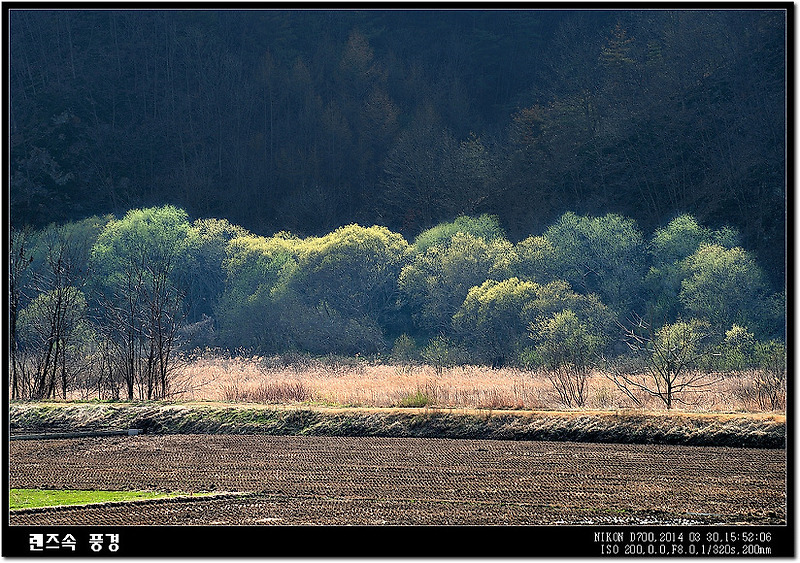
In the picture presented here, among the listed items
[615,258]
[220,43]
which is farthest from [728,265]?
[220,43]

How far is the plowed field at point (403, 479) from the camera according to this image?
15.1 m

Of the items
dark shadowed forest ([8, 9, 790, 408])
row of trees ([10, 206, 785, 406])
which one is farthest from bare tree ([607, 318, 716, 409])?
row of trees ([10, 206, 785, 406])

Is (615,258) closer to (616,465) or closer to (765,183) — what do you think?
(765,183)

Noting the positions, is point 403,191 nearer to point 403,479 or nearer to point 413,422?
point 413,422

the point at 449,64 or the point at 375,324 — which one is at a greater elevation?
the point at 449,64

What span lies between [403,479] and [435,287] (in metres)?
42.2

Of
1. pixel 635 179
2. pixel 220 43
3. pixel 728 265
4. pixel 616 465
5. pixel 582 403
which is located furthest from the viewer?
pixel 220 43

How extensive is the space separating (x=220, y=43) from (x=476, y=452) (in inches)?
3234

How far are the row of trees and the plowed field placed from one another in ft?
72.4

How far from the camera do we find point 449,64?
328ft

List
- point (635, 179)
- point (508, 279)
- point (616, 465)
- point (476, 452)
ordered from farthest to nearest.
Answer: point (635, 179)
point (508, 279)
point (476, 452)
point (616, 465)

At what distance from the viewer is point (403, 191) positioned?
83.4 m
